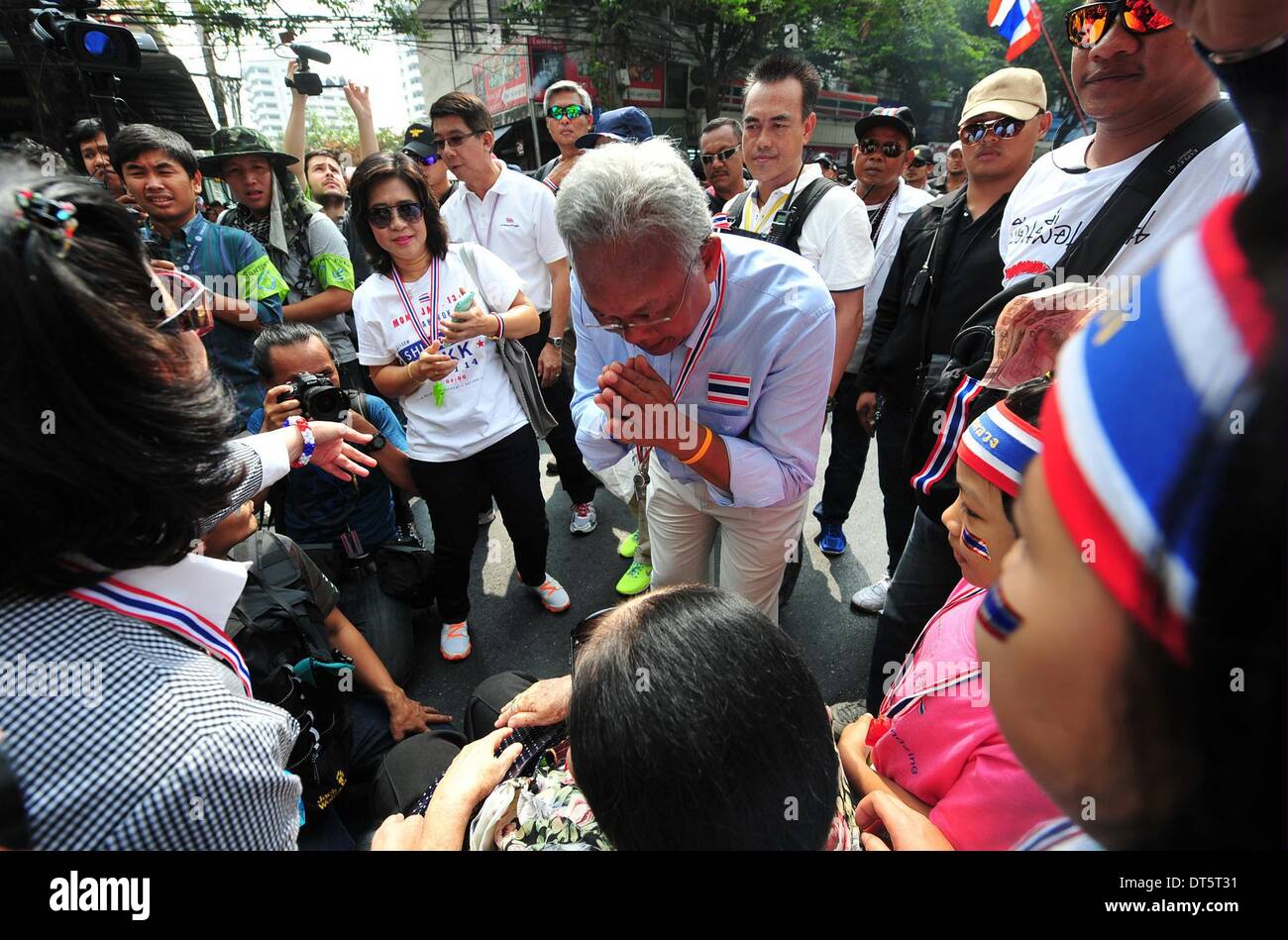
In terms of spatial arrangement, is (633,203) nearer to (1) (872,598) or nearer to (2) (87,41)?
(1) (872,598)

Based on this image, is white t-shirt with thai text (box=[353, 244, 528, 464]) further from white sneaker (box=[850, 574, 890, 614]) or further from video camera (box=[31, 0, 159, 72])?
video camera (box=[31, 0, 159, 72])

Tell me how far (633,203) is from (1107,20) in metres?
1.42

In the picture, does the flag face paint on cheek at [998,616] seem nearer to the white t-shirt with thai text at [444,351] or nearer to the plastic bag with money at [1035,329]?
the plastic bag with money at [1035,329]

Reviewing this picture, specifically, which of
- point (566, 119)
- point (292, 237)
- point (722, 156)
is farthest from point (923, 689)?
point (566, 119)

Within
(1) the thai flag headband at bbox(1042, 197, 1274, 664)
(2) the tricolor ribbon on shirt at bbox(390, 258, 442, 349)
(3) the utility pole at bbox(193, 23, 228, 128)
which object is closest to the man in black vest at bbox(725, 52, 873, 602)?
(2) the tricolor ribbon on shirt at bbox(390, 258, 442, 349)

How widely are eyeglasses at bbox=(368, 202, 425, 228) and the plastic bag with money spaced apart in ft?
7.56

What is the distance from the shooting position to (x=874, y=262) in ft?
10.8

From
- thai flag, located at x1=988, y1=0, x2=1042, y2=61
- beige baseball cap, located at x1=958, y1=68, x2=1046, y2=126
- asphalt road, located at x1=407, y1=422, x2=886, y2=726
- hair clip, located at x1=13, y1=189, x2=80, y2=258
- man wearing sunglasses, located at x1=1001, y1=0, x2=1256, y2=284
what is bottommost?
asphalt road, located at x1=407, y1=422, x2=886, y2=726

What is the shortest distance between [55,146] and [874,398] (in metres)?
8.98

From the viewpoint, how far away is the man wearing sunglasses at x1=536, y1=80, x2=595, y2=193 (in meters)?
4.41

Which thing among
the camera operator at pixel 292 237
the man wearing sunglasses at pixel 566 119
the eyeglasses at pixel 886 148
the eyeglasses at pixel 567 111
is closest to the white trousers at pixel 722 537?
the camera operator at pixel 292 237
